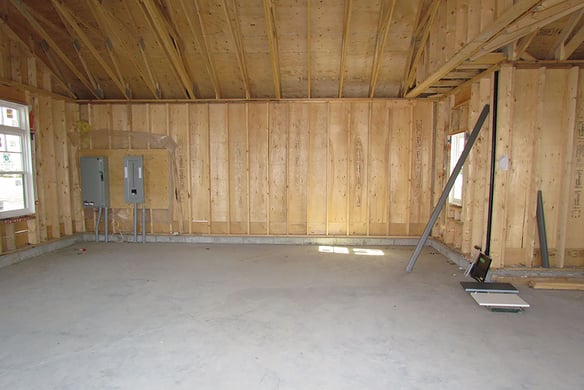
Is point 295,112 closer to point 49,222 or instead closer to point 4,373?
point 49,222

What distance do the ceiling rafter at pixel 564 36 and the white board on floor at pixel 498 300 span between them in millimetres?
3390

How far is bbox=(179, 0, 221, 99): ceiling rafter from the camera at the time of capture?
5.79m

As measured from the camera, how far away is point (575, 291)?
463 centimetres

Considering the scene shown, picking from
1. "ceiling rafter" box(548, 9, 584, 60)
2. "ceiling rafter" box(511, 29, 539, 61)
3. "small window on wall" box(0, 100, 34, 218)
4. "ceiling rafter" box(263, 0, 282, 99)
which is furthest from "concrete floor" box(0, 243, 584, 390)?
"ceiling rafter" box(263, 0, 282, 99)

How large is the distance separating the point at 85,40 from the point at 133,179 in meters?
2.73

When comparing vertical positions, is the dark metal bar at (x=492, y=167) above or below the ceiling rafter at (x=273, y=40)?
below

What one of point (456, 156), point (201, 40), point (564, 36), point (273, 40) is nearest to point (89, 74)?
point (201, 40)

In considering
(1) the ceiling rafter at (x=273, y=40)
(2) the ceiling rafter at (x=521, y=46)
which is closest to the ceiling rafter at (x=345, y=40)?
(1) the ceiling rafter at (x=273, y=40)

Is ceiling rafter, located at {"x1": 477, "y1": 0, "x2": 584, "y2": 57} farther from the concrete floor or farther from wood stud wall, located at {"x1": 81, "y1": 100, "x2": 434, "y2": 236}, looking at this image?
wood stud wall, located at {"x1": 81, "y1": 100, "x2": 434, "y2": 236}

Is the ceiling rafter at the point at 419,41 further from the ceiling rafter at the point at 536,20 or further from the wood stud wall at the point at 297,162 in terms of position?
the ceiling rafter at the point at 536,20

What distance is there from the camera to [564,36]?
469 cm

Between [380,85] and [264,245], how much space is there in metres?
4.13

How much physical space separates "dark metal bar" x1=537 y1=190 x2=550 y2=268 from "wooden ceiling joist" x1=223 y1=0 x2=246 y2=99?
540cm

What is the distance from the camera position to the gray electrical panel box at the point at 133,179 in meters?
7.38
